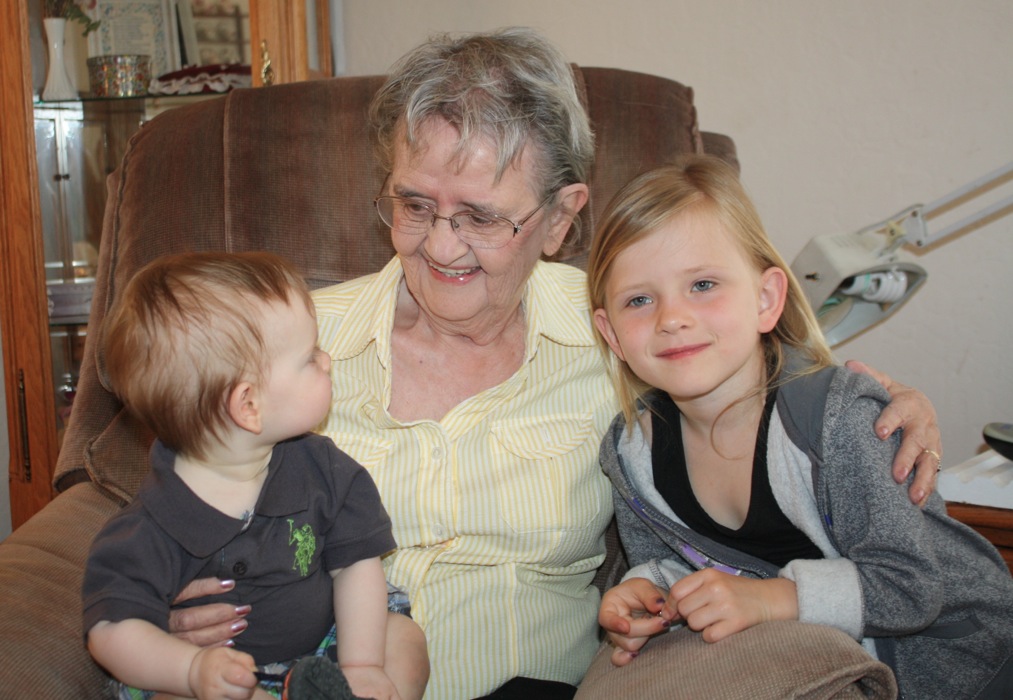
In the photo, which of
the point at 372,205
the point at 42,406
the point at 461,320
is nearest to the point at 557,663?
the point at 461,320

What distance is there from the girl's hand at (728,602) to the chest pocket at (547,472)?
12.2 inches

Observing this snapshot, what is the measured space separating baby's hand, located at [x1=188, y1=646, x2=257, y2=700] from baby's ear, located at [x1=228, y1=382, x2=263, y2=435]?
0.25m

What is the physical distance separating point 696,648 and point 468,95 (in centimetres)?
82

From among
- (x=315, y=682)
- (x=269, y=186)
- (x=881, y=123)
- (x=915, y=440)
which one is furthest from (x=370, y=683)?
(x=881, y=123)

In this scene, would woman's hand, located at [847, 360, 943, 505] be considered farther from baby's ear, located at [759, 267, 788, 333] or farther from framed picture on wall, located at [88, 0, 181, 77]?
framed picture on wall, located at [88, 0, 181, 77]

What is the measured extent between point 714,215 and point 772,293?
143 millimetres

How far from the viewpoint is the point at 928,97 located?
7.23 ft

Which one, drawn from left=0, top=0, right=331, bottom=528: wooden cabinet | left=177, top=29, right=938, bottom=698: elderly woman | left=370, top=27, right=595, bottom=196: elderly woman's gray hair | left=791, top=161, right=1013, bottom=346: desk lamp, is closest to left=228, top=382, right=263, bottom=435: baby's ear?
left=177, top=29, right=938, bottom=698: elderly woman

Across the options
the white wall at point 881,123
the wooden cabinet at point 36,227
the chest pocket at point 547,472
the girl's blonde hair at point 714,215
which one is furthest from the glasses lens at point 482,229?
the wooden cabinet at point 36,227

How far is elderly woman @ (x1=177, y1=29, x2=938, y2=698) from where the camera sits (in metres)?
1.37

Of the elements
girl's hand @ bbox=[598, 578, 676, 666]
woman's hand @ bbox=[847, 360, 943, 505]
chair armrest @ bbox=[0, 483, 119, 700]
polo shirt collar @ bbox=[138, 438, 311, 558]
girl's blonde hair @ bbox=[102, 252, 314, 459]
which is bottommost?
girl's hand @ bbox=[598, 578, 676, 666]

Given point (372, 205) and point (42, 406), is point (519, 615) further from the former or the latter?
point (42, 406)

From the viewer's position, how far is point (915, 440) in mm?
1186

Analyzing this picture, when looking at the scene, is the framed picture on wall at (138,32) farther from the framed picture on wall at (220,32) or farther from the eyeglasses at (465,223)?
the eyeglasses at (465,223)
